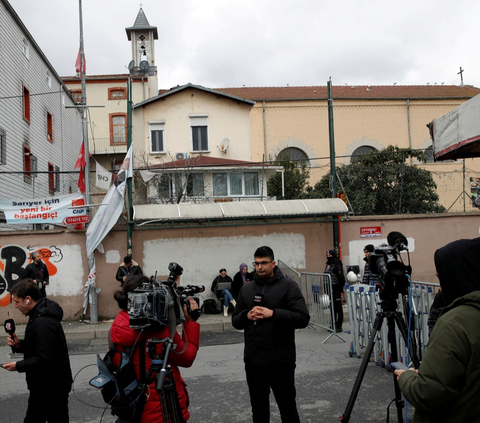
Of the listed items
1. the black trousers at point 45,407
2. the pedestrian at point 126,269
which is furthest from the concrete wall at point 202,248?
the black trousers at point 45,407

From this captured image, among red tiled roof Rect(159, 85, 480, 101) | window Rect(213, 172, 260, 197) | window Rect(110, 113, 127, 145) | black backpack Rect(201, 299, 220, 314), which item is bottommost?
black backpack Rect(201, 299, 220, 314)

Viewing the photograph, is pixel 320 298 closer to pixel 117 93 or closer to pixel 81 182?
pixel 81 182

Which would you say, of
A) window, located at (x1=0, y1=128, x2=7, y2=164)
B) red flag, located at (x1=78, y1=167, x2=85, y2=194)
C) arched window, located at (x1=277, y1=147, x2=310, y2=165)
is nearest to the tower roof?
arched window, located at (x1=277, y1=147, x2=310, y2=165)

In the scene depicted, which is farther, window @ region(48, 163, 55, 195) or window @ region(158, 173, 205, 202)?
window @ region(48, 163, 55, 195)

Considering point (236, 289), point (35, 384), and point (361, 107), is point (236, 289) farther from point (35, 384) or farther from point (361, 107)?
point (361, 107)

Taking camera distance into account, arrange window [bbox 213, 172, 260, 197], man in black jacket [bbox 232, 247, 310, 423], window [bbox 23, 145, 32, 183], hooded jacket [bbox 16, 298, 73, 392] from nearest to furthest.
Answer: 1. hooded jacket [bbox 16, 298, 73, 392]
2. man in black jacket [bbox 232, 247, 310, 423]
3. window [bbox 23, 145, 32, 183]
4. window [bbox 213, 172, 260, 197]

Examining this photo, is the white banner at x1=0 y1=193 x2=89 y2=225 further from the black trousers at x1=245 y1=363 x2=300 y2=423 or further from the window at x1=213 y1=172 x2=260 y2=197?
the window at x1=213 y1=172 x2=260 y2=197

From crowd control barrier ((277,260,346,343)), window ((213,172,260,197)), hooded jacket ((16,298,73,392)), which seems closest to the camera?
hooded jacket ((16,298,73,392))

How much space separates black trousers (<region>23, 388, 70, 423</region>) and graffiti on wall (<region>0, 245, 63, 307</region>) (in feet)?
32.9

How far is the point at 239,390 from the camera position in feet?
21.7

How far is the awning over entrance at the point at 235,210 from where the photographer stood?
14.0 m

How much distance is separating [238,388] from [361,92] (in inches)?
1557

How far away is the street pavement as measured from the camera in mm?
5719

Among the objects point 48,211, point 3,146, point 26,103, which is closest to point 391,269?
point 48,211
